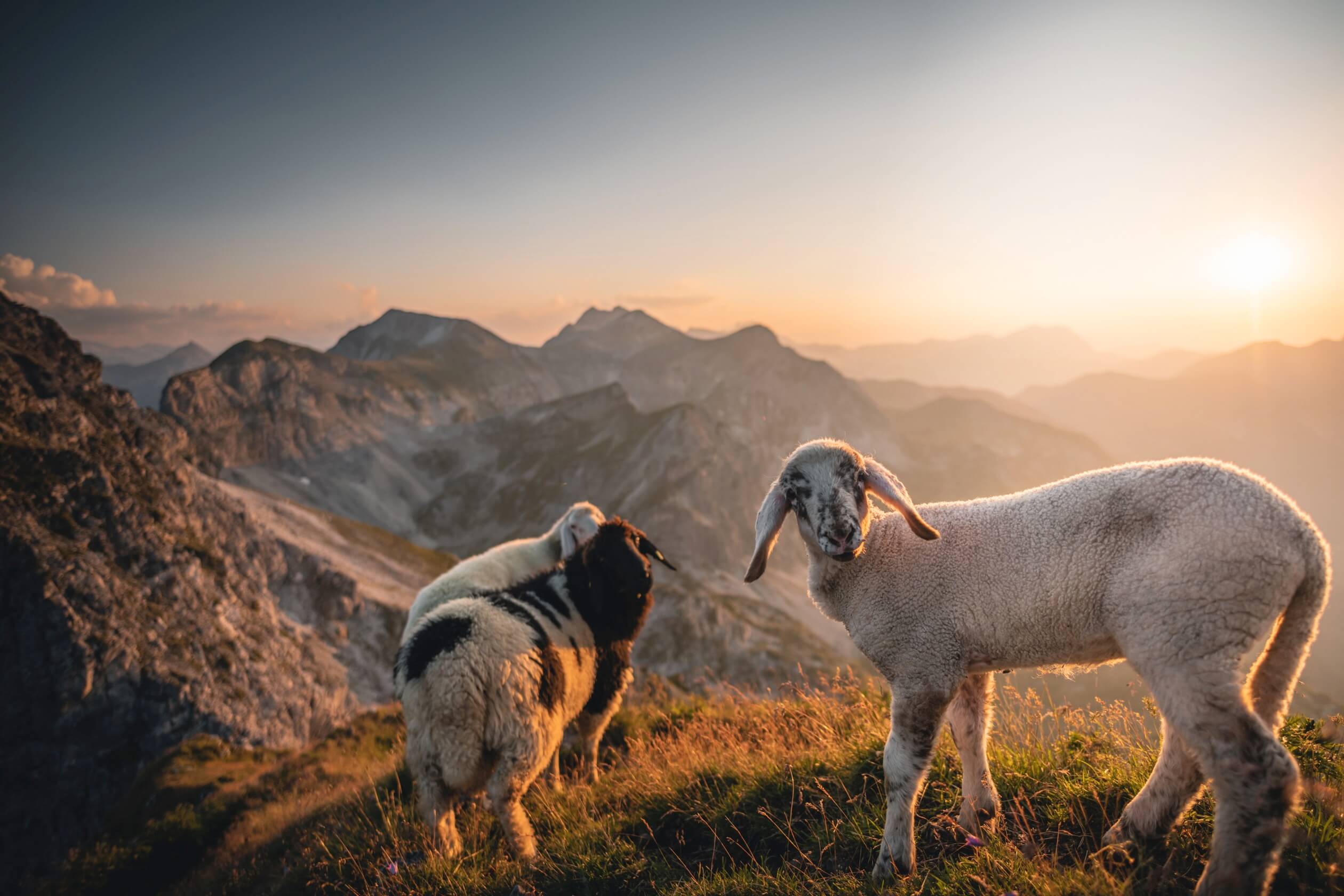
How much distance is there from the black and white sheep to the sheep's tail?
5392mm

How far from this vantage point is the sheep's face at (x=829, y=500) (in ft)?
13.2

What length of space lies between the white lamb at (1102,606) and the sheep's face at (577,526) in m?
6.84

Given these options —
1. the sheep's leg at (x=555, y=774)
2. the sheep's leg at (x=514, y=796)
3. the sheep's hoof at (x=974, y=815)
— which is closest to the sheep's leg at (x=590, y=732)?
the sheep's leg at (x=555, y=774)

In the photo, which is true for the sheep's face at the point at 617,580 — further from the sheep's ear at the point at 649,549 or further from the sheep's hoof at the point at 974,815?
the sheep's hoof at the point at 974,815

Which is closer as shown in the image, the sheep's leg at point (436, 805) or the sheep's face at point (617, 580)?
the sheep's leg at point (436, 805)

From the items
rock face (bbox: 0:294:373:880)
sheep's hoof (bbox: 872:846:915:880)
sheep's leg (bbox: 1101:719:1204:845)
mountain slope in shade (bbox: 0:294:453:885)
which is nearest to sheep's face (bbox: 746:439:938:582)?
sheep's leg (bbox: 1101:719:1204:845)

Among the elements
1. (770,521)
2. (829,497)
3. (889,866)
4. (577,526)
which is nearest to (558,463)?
(577,526)

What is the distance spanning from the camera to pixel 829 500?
4168mm

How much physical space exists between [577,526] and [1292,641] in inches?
382

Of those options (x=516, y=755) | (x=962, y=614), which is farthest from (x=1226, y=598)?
(x=516, y=755)

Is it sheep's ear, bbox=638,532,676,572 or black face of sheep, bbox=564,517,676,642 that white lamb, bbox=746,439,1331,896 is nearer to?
black face of sheep, bbox=564,517,676,642

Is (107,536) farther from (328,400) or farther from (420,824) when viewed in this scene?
(328,400)

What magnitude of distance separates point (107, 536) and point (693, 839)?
123ft

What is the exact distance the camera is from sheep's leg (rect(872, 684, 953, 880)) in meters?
3.67
